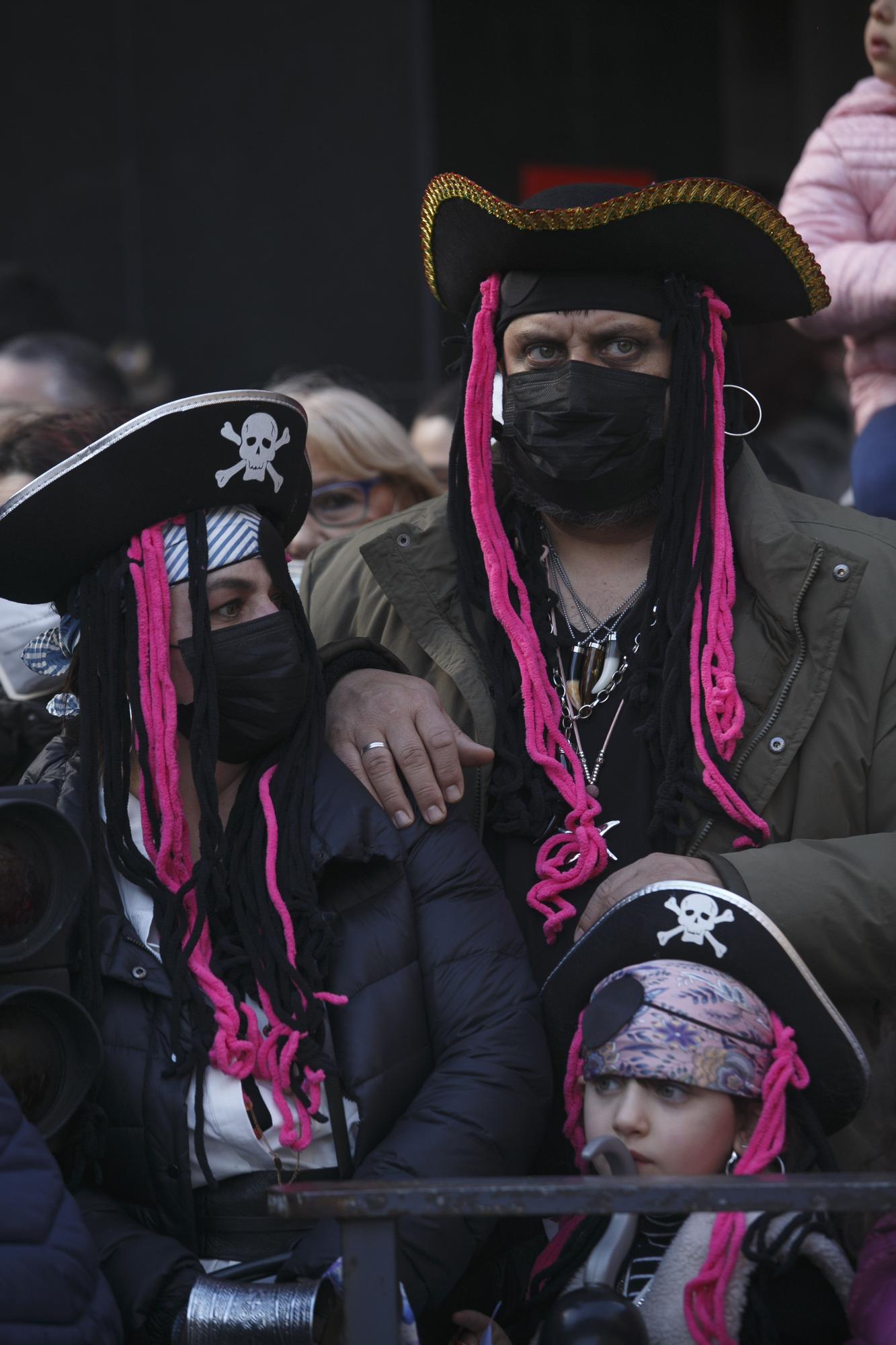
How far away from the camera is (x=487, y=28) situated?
8359 mm

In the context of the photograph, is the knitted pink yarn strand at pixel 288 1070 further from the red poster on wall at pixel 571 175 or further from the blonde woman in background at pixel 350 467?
the red poster on wall at pixel 571 175

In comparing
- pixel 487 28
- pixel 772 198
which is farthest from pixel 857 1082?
pixel 487 28

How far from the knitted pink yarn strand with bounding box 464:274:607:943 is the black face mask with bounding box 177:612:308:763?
0.51 meters

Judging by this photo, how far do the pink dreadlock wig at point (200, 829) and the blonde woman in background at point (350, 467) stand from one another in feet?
5.38

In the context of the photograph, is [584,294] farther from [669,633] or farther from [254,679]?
[254,679]

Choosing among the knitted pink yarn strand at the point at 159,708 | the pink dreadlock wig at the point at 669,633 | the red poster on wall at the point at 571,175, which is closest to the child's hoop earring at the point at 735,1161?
the pink dreadlock wig at the point at 669,633

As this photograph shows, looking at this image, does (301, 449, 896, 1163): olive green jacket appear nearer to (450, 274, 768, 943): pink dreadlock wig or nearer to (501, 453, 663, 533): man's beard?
(450, 274, 768, 943): pink dreadlock wig

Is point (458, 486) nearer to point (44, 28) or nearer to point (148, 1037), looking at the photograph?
point (148, 1037)

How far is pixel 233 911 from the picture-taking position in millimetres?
2707

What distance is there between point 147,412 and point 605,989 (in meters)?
1.16

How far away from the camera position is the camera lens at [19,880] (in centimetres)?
230

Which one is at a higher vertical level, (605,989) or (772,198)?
(772,198)

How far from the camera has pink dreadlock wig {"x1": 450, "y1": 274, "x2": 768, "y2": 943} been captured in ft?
9.80

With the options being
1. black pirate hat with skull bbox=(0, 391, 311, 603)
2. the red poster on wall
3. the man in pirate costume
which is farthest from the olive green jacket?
the red poster on wall
